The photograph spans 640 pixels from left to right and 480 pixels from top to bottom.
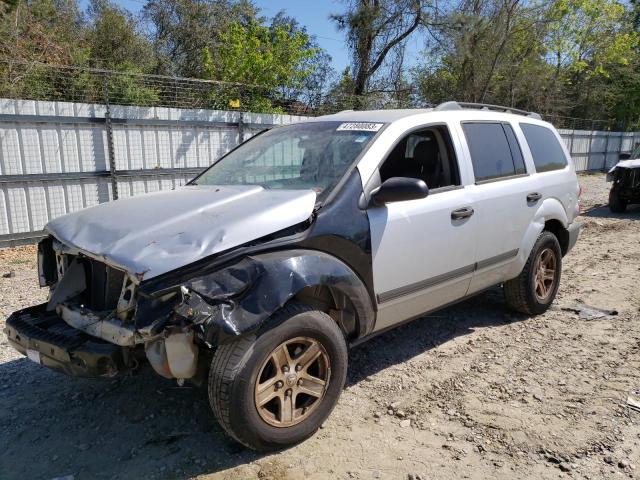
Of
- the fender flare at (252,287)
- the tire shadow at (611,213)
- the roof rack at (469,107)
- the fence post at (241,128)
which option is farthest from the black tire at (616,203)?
the fender flare at (252,287)

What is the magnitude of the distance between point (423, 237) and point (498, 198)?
3.37ft

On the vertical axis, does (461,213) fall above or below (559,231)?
above

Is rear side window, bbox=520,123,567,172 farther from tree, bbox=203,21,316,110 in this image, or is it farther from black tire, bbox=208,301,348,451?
tree, bbox=203,21,316,110

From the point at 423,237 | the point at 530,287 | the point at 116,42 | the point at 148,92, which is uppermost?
the point at 116,42

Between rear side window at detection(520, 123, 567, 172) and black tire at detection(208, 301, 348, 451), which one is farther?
rear side window at detection(520, 123, 567, 172)

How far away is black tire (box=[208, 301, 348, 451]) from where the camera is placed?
2613mm

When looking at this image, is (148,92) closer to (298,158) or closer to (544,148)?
(298,158)

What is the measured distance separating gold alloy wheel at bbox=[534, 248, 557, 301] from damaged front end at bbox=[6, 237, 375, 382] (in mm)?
2586

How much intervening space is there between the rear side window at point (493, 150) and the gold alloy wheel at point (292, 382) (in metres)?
2.07

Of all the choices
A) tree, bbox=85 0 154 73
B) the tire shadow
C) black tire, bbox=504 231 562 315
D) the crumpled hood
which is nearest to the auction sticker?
the crumpled hood

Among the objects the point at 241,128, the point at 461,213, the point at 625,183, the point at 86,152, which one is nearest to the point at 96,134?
the point at 86,152

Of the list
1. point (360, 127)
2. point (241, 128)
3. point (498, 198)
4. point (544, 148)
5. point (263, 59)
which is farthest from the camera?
point (263, 59)

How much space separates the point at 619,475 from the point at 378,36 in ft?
53.9

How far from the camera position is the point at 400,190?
319 centimetres
